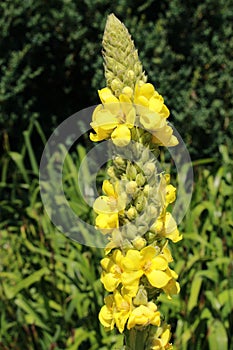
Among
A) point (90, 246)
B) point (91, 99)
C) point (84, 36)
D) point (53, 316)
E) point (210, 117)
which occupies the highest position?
point (84, 36)

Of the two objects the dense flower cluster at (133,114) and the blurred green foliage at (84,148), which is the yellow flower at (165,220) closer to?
the dense flower cluster at (133,114)

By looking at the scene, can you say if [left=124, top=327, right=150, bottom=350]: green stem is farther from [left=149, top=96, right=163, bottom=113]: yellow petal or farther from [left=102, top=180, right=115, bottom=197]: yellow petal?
[left=149, top=96, right=163, bottom=113]: yellow petal

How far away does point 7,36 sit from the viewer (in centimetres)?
408

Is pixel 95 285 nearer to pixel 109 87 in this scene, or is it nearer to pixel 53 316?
pixel 53 316

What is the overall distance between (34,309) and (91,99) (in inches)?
77.1

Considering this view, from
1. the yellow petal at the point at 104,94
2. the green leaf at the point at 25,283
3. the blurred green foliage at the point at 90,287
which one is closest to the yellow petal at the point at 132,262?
the yellow petal at the point at 104,94

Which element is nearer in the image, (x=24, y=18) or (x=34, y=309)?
(x=34, y=309)

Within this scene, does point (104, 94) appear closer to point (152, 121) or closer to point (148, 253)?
point (152, 121)

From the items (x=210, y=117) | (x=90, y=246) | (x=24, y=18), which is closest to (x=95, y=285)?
(x=90, y=246)

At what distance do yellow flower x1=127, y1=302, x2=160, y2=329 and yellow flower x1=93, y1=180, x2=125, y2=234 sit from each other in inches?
7.0

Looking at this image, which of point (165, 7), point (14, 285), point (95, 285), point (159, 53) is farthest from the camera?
point (165, 7)

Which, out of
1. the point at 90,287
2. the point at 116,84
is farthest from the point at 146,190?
the point at 90,287

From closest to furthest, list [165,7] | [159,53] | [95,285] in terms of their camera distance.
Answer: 1. [95,285]
2. [159,53]
3. [165,7]

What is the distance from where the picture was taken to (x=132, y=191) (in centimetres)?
126
